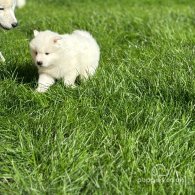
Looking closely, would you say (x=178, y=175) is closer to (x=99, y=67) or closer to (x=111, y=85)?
(x=111, y=85)

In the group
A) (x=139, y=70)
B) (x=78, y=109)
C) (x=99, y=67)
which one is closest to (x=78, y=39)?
(x=99, y=67)

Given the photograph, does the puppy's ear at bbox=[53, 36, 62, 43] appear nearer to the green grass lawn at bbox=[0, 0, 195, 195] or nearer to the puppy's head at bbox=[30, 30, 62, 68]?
the puppy's head at bbox=[30, 30, 62, 68]

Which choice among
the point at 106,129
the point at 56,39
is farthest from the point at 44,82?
the point at 106,129

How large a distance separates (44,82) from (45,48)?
35 cm

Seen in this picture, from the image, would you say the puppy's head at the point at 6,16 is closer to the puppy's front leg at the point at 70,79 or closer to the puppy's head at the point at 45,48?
Answer: the puppy's head at the point at 45,48

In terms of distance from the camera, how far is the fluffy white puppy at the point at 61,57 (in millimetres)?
4938

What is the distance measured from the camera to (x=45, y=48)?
16.2 feet

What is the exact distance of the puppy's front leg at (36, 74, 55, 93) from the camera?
491 cm

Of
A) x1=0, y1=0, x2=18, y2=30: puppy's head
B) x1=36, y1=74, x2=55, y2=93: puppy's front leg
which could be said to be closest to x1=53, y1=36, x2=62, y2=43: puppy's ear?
x1=36, y1=74, x2=55, y2=93: puppy's front leg

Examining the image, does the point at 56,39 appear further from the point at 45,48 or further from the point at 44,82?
the point at 44,82

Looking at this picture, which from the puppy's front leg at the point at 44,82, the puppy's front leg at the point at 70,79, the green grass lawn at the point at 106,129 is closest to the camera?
the green grass lawn at the point at 106,129

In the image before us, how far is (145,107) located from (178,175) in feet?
3.10

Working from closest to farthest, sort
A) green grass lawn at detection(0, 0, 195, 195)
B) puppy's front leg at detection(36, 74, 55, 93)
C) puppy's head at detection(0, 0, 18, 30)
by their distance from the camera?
1. green grass lawn at detection(0, 0, 195, 195)
2. puppy's front leg at detection(36, 74, 55, 93)
3. puppy's head at detection(0, 0, 18, 30)

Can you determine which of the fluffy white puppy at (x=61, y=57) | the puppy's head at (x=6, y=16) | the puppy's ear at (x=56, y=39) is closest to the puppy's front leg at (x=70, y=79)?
the fluffy white puppy at (x=61, y=57)
